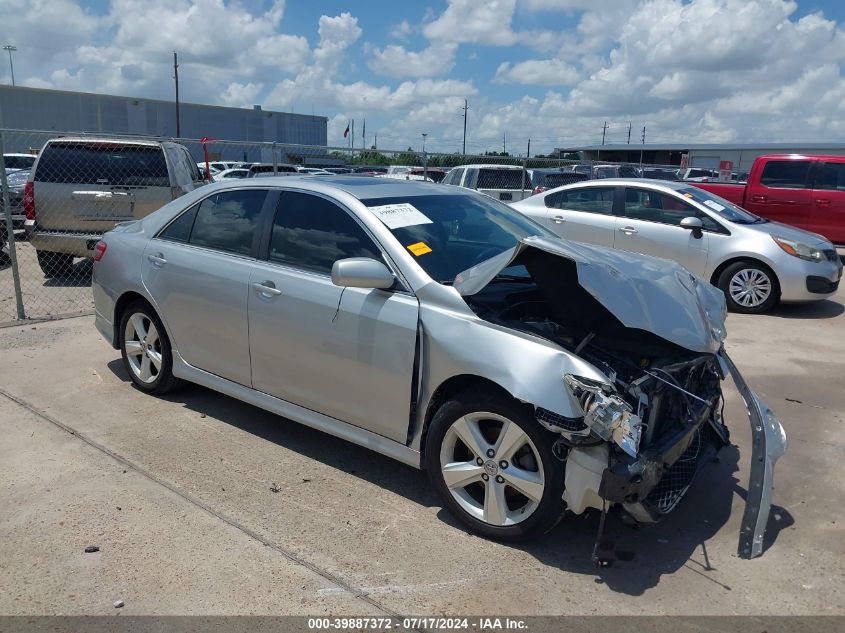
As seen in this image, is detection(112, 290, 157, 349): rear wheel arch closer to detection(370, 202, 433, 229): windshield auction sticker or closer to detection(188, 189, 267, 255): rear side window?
detection(188, 189, 267, 255): rear side window

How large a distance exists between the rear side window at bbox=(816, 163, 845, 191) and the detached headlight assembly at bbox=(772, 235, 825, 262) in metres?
4.55

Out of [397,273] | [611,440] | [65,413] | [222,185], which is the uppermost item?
[222,185]

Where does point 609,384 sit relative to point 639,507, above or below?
above

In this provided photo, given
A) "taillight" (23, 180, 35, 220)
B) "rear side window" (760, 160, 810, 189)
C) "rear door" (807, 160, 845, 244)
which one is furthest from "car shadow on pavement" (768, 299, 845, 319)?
"taillight" (23, 180, 35, 220)

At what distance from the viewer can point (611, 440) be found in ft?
9.87

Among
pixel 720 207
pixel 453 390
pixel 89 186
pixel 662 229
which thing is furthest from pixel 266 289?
pixel 720 207

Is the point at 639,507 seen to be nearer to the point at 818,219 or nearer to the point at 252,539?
the point at 252,539

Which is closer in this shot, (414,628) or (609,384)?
(414,628)

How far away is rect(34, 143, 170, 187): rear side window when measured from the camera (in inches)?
368

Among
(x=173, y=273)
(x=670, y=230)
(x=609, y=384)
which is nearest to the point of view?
(x=609, y=384)

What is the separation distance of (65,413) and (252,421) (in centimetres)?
133

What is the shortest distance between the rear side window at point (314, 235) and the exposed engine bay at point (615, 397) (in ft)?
2.68

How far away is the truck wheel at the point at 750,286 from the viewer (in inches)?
348

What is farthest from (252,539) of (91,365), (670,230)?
(670,230)
